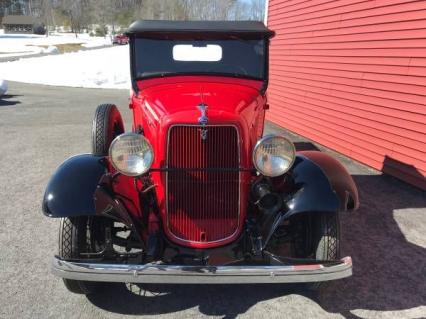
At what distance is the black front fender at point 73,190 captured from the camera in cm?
251

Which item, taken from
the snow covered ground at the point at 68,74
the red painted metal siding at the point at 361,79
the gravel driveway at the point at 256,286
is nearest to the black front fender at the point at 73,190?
the gravel driveway at the point at 256,286

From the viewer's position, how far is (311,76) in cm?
737

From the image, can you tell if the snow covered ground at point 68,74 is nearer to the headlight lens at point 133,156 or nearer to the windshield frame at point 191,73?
the windshield frame at point 191,73

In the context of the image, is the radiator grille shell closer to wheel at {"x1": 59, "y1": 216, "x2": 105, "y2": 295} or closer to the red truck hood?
the red truck hood

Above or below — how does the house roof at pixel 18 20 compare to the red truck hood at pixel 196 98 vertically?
above

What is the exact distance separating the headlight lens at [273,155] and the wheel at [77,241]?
1.23 m

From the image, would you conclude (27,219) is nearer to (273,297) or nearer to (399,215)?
(273,297)

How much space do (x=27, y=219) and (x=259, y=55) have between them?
282cm

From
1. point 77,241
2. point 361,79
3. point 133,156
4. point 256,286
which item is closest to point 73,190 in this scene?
point 77,241

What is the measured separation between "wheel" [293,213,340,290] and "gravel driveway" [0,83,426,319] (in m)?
0.33

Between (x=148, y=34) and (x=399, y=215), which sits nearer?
(x=148, y=34)

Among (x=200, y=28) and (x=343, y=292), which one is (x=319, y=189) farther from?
(x=200, y=28)

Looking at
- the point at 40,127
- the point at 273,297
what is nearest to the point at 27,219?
the point at 273,297

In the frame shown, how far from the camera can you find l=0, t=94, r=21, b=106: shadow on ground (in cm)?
1164
